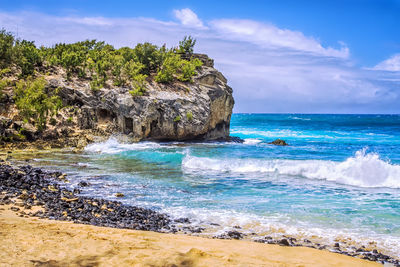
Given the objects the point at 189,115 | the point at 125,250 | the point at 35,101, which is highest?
the point at 35,101

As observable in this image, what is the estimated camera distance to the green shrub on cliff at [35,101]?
81.8ft

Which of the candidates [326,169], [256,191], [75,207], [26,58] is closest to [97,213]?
[75,207]

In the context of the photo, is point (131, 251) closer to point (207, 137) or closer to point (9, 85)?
point (9, 85)

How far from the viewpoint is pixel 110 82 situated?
31203 mm

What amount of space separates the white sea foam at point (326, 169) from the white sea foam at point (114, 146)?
6223 mm

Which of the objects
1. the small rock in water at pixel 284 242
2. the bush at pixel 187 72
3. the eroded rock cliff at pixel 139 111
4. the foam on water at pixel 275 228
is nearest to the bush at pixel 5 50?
the eroded rock cliff at pixel 139 111

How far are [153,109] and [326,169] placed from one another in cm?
1621

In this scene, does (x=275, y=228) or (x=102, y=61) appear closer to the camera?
(x=275, y=228)

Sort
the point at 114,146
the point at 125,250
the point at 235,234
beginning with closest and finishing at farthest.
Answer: the point at 125,250 < the point at 235,234 < the point at 114,146

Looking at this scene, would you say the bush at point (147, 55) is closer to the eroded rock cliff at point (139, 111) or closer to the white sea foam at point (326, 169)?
the eroded rock cliff at point (139, 111)

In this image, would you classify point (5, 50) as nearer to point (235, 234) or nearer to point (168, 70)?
point (168, 70)

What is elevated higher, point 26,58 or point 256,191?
point 26,58

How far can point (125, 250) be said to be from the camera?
664cm

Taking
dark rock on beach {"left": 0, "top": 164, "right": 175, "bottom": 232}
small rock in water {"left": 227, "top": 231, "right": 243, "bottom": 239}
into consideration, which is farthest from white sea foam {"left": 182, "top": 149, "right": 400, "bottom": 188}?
small rock in water {"left": 227, "top": 231, "right": 243, "bottom": 239}
